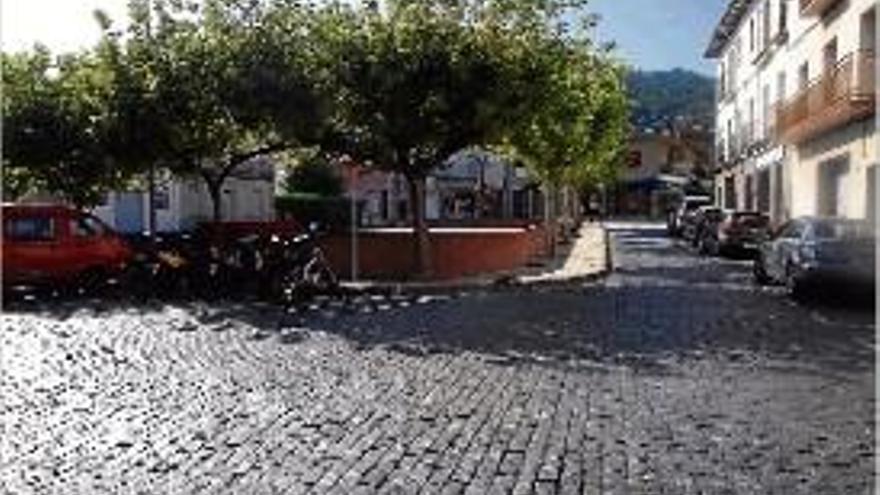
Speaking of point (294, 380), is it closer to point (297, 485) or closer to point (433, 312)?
point (297, 485)

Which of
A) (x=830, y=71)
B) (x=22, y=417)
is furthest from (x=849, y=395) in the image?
(x=830, y=71)

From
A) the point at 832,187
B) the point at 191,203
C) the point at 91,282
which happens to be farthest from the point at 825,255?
the point at 191,203

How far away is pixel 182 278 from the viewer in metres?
20.5

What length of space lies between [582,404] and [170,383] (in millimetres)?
3246

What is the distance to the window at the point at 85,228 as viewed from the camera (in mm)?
20438

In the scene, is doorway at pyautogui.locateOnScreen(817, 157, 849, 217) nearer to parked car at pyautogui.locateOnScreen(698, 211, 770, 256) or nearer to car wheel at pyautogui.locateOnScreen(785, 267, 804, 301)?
parked car at pyautogui.locateOnScreen(698, 211, 770, 256)

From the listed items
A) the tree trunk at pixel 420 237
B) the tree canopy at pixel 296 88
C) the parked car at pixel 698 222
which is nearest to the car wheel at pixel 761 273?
the tree canopy at pixel 296 88

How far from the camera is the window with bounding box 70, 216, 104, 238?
2044 centimetres

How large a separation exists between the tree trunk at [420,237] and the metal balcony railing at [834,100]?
29.5 ft

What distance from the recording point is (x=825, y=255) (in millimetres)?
18219

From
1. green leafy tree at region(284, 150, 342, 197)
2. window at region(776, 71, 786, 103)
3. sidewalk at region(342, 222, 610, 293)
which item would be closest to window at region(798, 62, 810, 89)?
window at region(776, 71, 786, 103)

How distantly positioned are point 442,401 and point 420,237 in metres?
14.0

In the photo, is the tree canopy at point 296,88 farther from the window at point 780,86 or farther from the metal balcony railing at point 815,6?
the window at point 780,86

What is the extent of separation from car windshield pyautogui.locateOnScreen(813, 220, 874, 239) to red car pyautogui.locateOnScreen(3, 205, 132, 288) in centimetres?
1016
